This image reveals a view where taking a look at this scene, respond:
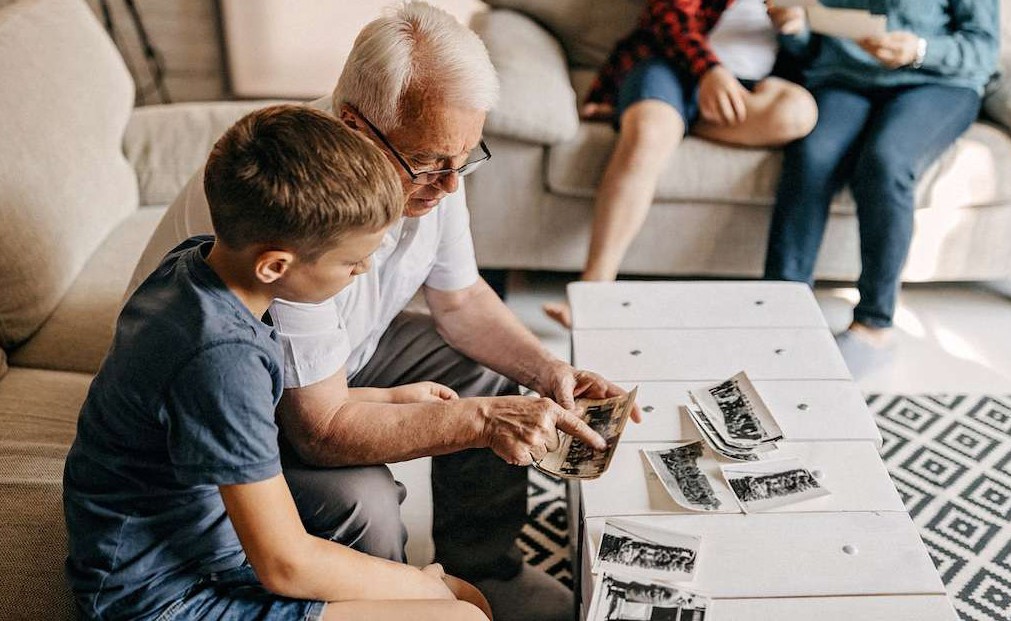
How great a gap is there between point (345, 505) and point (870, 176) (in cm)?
157

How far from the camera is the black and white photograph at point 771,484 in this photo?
1.33 meters

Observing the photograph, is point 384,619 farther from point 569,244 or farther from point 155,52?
point 155,52

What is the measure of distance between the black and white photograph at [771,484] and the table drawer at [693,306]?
40 centimetres

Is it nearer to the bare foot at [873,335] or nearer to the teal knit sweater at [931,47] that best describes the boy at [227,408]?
the bare foot at [873,335]

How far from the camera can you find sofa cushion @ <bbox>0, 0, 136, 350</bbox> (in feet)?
5.71

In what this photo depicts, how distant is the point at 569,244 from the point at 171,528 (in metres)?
1.58

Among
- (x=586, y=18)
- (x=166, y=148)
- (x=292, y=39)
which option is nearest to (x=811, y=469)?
(x=166, y=148)

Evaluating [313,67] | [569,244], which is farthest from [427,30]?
[313,67]

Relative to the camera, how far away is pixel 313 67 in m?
3.28

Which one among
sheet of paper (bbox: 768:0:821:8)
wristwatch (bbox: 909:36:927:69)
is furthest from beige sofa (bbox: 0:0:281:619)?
wristwatch (bbox: 909:36:927:69)

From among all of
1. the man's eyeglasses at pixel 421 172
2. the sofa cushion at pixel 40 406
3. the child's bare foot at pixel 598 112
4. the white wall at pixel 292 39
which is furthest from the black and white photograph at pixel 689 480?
the white wall at pixel 292 39

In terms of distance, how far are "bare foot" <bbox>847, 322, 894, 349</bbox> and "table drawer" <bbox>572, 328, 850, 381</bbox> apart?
2.41ft

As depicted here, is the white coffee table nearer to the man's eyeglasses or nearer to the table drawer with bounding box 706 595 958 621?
the table drawer with bounding box 706 595 958 621

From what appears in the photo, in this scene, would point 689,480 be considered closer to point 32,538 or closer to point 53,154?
point 32,538
